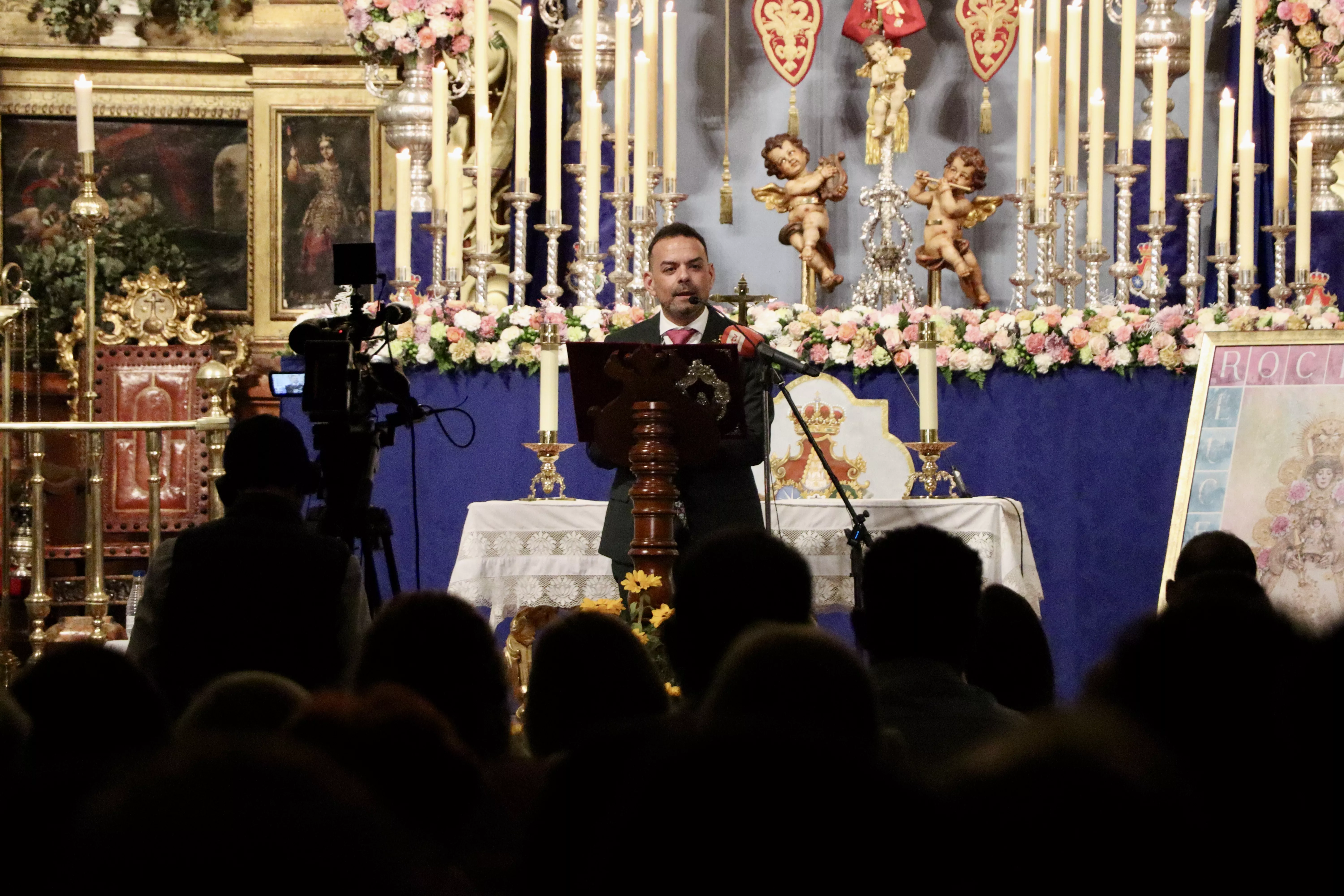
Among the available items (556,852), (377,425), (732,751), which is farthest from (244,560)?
(732,751)

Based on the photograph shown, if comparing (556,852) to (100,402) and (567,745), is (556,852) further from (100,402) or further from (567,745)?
(100,402)

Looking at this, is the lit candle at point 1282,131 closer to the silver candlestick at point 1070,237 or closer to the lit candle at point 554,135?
the silver candlestick at point 1070,237

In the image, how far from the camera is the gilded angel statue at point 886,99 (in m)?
7.46

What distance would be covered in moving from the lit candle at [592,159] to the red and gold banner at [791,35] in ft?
6.08

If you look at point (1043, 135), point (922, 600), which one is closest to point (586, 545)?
point (1043, 135)

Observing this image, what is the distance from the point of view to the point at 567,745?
6.24 ft

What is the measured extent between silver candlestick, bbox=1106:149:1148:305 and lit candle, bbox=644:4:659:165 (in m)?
1.77

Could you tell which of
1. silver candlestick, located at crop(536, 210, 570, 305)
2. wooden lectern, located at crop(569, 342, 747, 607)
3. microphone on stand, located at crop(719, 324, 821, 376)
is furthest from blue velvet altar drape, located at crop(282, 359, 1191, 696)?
wooden lectern, located at crop(569, 342, 747, 607)

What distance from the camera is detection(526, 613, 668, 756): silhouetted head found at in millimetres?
1966

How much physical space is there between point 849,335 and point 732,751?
4.91 m

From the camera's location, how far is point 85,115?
18.1ft

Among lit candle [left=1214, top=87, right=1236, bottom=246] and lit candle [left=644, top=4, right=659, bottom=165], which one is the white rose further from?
lit candle [left=1214, top=87, right=1236, bottom=246]

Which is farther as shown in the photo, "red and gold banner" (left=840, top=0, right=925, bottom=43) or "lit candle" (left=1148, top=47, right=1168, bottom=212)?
"red and gold banner" (left=840, top=0, right=925, bottom=43)

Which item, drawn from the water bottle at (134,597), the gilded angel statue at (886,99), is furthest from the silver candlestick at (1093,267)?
the water bottle at (134,597)
